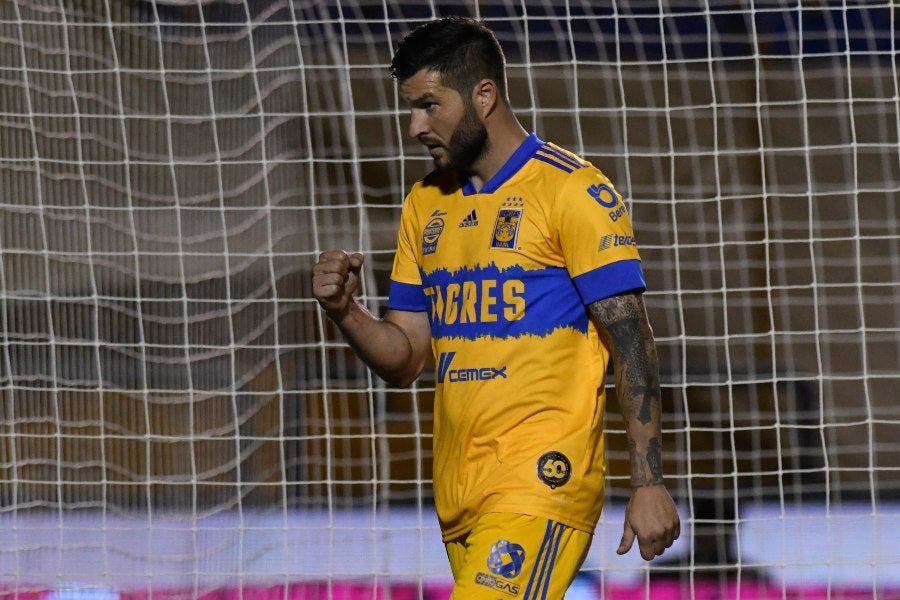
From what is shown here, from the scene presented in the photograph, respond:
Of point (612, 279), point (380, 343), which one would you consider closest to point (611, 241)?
point (612, 279)

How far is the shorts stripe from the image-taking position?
8.44 ft

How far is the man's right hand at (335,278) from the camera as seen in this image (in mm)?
2787

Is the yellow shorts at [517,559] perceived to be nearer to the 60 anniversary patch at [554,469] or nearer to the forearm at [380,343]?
the 60 anniversary patch at [554,469]

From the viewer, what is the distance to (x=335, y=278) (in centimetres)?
278

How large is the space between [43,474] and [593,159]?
13.2 ft

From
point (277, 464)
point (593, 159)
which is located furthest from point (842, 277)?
point (277, 464)

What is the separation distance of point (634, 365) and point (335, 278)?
27.9 inches

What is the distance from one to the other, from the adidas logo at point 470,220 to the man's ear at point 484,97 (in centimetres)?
23

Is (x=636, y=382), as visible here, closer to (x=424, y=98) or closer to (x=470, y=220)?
(x=470, y=220)

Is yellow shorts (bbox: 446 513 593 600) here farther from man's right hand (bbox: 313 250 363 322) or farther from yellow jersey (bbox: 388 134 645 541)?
man's right hand (bbox: 313 250 363 322)

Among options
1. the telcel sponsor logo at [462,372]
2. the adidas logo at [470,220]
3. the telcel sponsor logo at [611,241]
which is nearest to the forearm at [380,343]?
the telcel sponsor logo at [462,372]

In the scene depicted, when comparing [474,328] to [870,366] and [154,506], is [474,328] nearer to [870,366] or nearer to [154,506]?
[154,506]

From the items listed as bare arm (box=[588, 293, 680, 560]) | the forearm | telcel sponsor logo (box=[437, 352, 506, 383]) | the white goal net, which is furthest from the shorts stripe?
the white goal net

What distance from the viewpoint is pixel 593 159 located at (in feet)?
25.3
